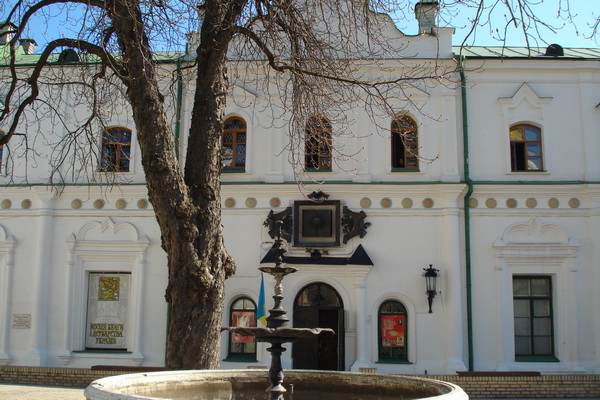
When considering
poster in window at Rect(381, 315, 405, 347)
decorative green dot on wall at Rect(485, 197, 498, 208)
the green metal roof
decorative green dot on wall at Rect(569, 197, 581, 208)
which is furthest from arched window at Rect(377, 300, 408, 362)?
the green metal roof

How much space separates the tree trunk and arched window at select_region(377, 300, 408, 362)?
8.41 metres

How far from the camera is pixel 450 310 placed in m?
15.9

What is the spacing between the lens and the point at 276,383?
20.3ft

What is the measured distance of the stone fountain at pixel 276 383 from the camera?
610cm

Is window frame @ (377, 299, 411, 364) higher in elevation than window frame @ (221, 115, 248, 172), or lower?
lower

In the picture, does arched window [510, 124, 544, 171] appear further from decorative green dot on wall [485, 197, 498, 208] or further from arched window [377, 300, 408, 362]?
arched window [377, 300, 408, 362]

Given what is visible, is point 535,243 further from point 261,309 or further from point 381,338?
point 261,309

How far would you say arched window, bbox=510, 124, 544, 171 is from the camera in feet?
55.4

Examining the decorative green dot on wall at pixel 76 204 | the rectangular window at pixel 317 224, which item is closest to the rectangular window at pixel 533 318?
the rectangular window at pixel 317 224

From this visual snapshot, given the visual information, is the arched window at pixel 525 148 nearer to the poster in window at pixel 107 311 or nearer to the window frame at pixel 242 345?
the window frame at pixel 242 345

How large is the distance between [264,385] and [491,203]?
10.8 metres

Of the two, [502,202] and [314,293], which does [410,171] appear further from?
[314,293]

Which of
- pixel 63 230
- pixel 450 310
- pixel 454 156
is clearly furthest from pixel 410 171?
pixel 63 230

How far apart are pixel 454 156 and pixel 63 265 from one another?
387 inches
